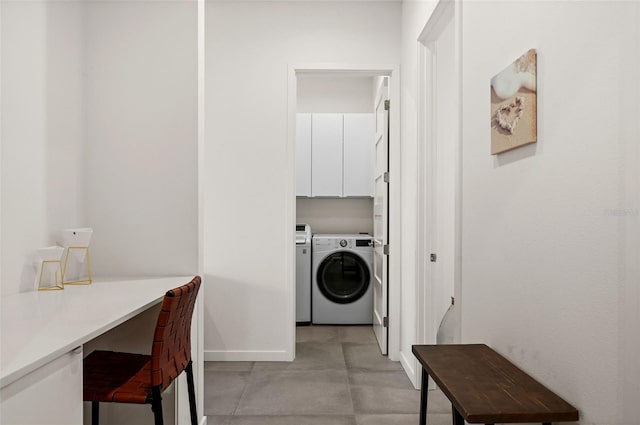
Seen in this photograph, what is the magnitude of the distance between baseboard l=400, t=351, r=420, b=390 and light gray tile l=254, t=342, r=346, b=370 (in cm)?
44

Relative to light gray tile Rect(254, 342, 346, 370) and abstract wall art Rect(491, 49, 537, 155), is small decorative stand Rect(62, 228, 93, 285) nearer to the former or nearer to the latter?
light gray tile Rect(254, 342, 346, 370)

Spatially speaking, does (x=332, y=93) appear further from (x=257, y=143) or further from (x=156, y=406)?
(x=156, y=406)

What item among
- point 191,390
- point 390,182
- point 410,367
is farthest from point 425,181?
point 191,390

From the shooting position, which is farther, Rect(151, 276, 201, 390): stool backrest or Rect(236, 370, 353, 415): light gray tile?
Rect(236, 370, 353, 415): light gray tile

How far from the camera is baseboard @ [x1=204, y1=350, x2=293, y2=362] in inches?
134

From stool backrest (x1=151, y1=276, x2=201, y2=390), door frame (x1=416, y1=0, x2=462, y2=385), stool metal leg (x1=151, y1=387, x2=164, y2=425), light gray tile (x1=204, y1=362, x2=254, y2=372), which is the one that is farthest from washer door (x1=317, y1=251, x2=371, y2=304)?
stool metal leg (x1=151, y1=387, x2=164, y2=425)

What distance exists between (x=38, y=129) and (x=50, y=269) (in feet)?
2.10

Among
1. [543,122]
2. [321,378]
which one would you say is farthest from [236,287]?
[543,122]

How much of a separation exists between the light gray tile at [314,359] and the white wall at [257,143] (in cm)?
11

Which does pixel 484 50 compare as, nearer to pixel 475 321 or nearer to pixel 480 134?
pixel 480 134

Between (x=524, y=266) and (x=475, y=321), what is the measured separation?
1.53 feet

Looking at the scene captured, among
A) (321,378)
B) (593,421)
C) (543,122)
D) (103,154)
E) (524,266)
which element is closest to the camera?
(593,421)

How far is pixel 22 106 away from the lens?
1.88 meters

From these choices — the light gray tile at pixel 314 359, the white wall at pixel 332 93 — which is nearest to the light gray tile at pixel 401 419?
the light gray tile at pixel 314 359
